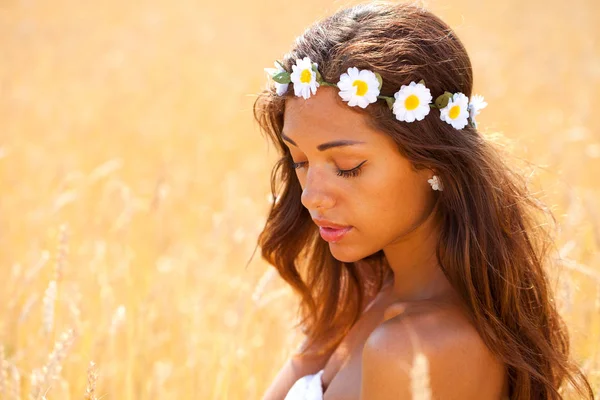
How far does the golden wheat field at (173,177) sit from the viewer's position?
273cm

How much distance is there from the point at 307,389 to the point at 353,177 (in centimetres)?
73

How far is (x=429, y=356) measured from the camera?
1.66 metres

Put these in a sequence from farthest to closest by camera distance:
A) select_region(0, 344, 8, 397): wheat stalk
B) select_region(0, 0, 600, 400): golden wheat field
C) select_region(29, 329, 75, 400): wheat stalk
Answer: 1. select_region(0, 0, 600, 400): golden wheat field
2. select_region(0, 344, 8, 397): wheat stalk
3. select_region(29, 329, 75, 400): wheat stalk

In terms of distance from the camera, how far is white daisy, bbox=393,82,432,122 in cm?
187

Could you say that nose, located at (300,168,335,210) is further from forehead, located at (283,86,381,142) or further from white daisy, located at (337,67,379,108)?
white daisy, located at (337,67,379,108)

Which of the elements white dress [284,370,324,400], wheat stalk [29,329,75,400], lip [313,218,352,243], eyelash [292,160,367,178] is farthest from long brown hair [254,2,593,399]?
wheat stalk [29,329,75,400]

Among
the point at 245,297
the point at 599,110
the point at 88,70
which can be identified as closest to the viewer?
the point at 245,297

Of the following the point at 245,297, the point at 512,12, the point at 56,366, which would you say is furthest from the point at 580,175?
the point at 512,12

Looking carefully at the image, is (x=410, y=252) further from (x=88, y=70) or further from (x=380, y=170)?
(x=88, y=70)

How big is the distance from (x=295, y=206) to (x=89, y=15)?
10994 millimetres

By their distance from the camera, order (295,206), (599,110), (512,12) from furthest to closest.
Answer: (512,12) < (599,110) < (295,206)

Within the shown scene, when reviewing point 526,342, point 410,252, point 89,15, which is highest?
point 89,15

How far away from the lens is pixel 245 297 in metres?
2.80

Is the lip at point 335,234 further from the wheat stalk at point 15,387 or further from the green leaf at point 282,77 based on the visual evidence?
the wheat stalk at point 15,387
